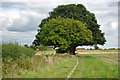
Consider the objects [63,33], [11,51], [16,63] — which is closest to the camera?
[16,63]

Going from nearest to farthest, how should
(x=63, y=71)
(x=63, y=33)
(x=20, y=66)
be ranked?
(x=20, y=66)
(x=63, y=71)
(x=63, y=33)

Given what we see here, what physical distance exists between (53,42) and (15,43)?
724 inches

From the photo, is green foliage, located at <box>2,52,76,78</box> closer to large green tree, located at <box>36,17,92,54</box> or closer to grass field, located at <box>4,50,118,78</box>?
grass field, located at <box>4,50,118,78</box>

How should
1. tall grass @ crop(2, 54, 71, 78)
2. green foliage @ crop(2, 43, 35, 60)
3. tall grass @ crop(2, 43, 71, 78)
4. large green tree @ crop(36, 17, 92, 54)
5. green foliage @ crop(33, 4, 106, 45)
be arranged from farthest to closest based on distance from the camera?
green foliage @ crop(33, 4, 106, 45) < large green tree @ crop(36, 17, 92, 54) < green foliage @ crop(2, 43, 35, 60) < tall grass @ crop(2, 43, 71, 78) < tall grass @ crop(2, 54, 71, 78)

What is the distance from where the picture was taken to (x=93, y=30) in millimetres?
54156

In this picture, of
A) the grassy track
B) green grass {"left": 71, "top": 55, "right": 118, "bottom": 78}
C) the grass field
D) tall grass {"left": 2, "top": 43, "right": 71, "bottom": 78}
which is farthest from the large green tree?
the grassy track

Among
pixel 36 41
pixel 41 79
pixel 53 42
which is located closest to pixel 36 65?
pixel 41 79

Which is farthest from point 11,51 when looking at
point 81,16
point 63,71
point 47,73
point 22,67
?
point 81,16

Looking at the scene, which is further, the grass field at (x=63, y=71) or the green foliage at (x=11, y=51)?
the green foliage at (x=11, y=51)

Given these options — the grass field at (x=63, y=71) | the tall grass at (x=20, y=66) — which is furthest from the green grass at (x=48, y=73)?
A: the tall grass at (x=20, y=66)

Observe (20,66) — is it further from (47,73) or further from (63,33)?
(63,33)

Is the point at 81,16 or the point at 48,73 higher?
the point at 81,16

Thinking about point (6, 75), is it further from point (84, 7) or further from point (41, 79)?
point (84, 7)

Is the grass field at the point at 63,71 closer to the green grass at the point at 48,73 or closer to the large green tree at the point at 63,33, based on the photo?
the green grass at the point at 48,73
